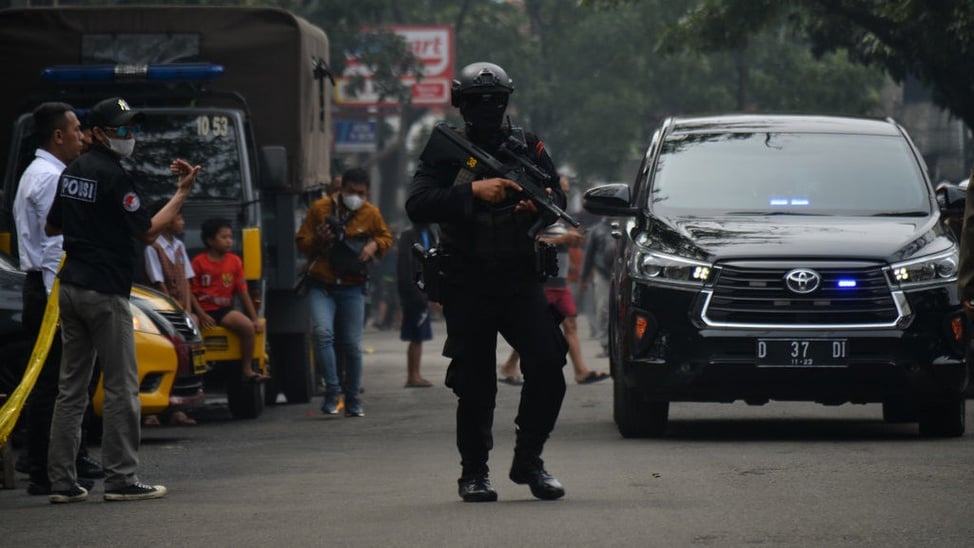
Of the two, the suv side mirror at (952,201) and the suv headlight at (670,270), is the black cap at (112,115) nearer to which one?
the suv headlight at (670,270)

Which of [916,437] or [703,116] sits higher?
[703,116]

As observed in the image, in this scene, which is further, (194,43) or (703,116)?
(194,43)

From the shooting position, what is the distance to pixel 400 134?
147 feet

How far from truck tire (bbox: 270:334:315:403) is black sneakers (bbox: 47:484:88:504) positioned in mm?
6975

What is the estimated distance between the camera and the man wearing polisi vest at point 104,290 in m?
8.86

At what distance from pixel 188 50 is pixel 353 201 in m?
2.02

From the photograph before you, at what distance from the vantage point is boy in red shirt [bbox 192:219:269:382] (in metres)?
14.3

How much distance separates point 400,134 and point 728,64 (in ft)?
31.0

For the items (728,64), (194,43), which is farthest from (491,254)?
(728,64)

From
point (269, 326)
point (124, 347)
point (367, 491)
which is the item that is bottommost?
point (269, 326)

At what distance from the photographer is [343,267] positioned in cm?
1454

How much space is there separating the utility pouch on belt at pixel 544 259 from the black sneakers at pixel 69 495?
2.45 meters

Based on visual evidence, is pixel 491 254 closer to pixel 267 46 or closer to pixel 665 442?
pixel 665 442

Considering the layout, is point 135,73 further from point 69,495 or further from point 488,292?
point 488,292
